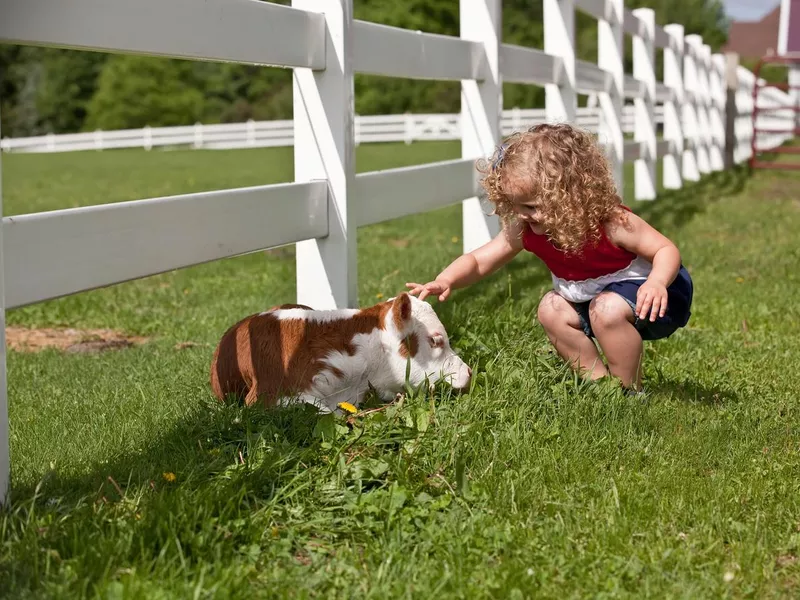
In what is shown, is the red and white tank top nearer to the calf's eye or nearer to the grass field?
the grass field

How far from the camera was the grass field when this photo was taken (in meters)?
2.26

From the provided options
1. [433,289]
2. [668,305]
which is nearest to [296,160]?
[433,289]

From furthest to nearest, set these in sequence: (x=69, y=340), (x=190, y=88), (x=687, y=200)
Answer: (x=190, y=88), (x=687, y=200), (x=69, y=340)

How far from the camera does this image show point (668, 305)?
12.3 ft

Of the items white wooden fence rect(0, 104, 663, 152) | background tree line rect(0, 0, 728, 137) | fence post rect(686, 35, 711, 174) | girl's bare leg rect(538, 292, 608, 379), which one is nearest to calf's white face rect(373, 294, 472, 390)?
girl's bare leg rect(538, 292, 608, 379)

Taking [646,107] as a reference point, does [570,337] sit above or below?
below

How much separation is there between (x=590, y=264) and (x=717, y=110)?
15.1 m

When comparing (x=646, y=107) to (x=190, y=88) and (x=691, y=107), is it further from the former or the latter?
(x=190, y=88)

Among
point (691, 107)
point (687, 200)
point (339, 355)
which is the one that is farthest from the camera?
point (691, 107)

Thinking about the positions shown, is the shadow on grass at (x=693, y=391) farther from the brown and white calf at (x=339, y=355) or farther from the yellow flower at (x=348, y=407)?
the yellow flower at (x=348, y=407)

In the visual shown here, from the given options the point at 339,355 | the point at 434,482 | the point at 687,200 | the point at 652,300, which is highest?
the point at 652,300

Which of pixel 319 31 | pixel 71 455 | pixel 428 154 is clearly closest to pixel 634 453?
pixel 71 455

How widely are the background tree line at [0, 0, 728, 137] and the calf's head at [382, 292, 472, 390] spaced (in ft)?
138

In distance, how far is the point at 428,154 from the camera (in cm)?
2189
